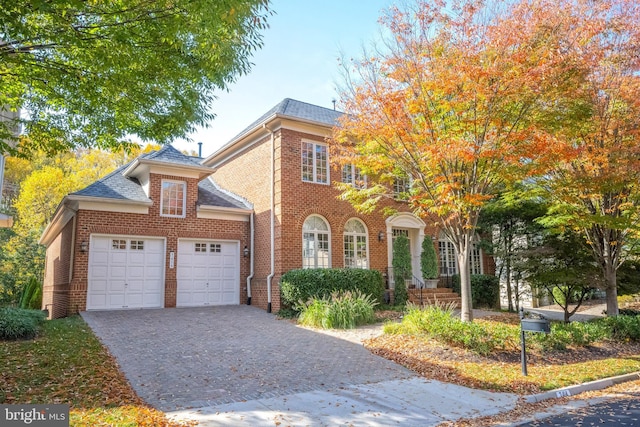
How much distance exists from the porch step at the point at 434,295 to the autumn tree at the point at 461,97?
571cm

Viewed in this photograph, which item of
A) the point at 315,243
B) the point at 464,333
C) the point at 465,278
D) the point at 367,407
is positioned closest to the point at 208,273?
the point at 315,243

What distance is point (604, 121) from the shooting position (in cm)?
1046

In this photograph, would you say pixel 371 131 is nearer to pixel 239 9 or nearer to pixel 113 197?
pixel 239 9

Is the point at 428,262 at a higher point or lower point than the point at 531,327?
higher

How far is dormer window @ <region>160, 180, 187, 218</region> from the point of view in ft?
47.0

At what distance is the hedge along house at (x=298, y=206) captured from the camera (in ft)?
46.7

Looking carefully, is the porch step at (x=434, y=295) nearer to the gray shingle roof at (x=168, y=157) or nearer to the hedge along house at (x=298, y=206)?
the hedge along house at (x=298, y=206)

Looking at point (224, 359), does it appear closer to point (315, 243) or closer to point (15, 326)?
point (15, 326)

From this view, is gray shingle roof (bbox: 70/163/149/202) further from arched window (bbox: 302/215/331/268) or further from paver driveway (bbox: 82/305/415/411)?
arched window (bbox: 302/215/331/268)

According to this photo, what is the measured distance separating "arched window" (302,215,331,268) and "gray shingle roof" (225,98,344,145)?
3576 millimetres

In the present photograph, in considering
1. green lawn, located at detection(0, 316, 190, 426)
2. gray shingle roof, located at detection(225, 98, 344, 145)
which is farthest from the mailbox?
gray shingle roof, located at detection(225, 98, 344, 145)

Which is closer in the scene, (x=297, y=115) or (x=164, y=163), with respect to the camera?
(x=164, y=163)

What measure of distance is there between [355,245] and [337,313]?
4992 millimetres

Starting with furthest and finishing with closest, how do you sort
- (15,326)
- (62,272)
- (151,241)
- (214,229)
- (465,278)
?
(214,229)
(62,272)
(151,241)
(465,278)
(15,326)
